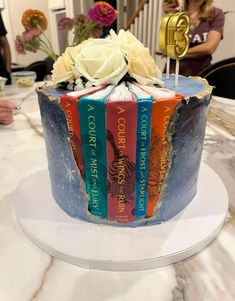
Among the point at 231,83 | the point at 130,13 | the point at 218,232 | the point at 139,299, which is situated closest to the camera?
the point at 139,299

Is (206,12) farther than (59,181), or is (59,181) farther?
(206,12)

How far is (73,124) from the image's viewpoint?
0.43 metres

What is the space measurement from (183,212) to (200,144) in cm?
13

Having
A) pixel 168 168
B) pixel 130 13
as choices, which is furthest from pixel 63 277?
pixel 130 13

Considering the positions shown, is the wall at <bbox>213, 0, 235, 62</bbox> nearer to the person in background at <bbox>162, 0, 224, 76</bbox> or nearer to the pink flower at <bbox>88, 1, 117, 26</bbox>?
the person in background at <bbox>162, 0, 224, 76</bbox>

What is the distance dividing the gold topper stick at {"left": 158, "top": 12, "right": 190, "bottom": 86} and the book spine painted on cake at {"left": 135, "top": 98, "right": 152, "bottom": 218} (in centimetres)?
14

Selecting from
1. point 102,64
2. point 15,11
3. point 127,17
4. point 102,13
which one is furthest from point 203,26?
point 15,11

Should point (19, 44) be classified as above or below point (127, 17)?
above

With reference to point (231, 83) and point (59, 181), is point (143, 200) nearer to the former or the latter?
point (59, 181)

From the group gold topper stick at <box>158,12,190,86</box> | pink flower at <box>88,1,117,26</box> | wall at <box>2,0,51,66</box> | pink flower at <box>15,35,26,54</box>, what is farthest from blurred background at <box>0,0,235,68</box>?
gold topper stick at <box>158,12,190,86</box>

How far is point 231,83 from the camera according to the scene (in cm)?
147

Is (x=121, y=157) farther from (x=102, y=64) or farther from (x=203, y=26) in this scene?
(x=203, y=26)

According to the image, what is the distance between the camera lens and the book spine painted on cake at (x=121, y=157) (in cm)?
40

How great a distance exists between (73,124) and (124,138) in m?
0.08
